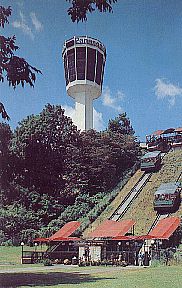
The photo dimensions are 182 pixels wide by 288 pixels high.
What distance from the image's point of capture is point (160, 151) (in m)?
15.9

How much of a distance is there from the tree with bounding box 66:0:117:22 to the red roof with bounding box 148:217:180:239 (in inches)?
207

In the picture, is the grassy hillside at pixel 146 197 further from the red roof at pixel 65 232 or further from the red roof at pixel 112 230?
the red roof at pixel 65 232

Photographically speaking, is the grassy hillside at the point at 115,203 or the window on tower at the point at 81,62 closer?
the window on tower at the point at 81,62

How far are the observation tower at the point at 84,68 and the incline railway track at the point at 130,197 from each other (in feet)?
18.9

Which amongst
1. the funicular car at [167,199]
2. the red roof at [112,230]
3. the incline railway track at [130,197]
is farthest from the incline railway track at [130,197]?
the red roof at [112,230]

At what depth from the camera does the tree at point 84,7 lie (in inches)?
180

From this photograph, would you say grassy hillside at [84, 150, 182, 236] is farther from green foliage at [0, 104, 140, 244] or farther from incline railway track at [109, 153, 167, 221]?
green foliage at [0, 104, 140, 244]

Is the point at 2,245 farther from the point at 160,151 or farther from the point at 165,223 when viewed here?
the point at 160,151

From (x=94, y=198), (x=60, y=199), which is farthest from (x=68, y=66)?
(x=94, y=198)

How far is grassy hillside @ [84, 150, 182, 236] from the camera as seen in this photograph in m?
11.7

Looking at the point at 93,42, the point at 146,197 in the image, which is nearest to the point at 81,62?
the point at 93,42

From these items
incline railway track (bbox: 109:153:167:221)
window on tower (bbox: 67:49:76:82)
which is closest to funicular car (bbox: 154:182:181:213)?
incline railway track (bbox: 109:153:167:221)

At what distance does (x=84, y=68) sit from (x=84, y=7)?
248 cm

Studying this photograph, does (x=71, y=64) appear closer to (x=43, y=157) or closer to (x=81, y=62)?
(x=81, y=62)
